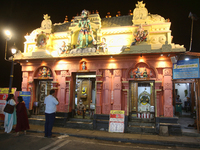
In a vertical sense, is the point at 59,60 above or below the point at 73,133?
above

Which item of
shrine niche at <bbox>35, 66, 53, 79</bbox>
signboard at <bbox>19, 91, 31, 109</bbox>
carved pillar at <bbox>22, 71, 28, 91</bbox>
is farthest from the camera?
carved pillar at <bbox>22, 71, 28, 91</bbox>

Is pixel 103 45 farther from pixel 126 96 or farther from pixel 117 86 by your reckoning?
pixel 126 96

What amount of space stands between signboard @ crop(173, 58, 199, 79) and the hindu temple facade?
434mm

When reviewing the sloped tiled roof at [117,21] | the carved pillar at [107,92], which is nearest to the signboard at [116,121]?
the carved pillar at [107,92]

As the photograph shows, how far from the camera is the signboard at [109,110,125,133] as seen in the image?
356 inches

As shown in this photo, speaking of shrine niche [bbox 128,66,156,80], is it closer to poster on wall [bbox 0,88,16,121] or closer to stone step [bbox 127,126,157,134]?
stone step [bbox 127,126,157,134]

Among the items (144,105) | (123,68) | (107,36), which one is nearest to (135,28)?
(107,36)

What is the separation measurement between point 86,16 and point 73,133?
753cm

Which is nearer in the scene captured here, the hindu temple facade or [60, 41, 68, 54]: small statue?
the hindu temple facade

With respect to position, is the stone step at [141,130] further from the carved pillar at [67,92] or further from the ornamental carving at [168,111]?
the carved pillar at [67,92]

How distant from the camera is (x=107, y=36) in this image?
1128 centimetres

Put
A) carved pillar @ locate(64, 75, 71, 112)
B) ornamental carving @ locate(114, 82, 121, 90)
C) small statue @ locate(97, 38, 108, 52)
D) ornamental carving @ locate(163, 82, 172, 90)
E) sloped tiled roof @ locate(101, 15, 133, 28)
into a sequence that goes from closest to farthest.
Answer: ornamental carving @ locate(163, 82, 172, 90)
ornamental carving @ locate(114, 82, 121, 90)
small statue @ locate(97, 38, 108, 52)
carved pillar @ locate(64, 75, 71, 112)
sloped tiled roof @ locate(101, 15, 133, 28)

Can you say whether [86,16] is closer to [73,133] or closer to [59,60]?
[59,60]

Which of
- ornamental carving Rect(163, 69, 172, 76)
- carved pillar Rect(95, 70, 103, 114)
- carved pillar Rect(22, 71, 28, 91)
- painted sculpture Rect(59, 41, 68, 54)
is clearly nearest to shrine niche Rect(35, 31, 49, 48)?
painted sculpture Rect(59, 41, 68, 54)
